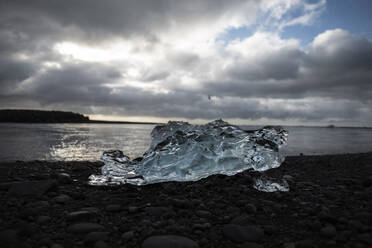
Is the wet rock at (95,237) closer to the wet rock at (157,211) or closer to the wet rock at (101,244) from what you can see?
the wet rock at (101,244)

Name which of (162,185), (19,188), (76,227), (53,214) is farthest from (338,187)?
(19,188)

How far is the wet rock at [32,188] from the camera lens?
171 inches

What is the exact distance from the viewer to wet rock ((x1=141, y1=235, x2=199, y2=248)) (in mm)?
2684

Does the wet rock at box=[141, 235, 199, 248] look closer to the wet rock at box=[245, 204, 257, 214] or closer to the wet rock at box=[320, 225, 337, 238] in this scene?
the wet rock at box=[245, 204, 257, 214]

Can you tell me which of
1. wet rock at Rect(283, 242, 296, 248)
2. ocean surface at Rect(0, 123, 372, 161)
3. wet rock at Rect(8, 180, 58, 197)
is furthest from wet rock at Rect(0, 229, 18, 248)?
ocean surface at Rect(0, 123, 372, 161)

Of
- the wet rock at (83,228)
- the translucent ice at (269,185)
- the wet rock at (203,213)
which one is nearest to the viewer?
the wet rock at (83,228)

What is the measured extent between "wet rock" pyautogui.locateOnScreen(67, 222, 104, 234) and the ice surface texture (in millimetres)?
1967

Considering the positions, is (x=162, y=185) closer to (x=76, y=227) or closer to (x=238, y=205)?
(x=238, y=205)

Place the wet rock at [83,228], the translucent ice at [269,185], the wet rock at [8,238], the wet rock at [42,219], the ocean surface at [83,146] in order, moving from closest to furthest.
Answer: the wet rock at [8,238] → the wet rock at [83,228] → the wet rock at [42,219] → the translucent ice at [269,185] → the ocean surface at [83,146]

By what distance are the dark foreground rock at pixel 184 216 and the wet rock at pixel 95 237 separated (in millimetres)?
12

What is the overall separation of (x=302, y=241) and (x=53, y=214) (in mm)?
3616

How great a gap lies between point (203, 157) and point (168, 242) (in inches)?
115

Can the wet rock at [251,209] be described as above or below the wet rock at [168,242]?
above

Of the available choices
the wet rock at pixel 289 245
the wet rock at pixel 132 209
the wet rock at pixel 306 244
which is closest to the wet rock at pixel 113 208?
the wet rock at pixel 132 209
